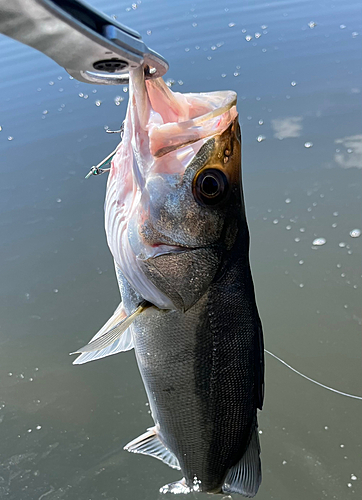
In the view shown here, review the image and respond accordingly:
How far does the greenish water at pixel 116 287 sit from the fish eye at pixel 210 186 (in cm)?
153

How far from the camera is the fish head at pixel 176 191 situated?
1.05m

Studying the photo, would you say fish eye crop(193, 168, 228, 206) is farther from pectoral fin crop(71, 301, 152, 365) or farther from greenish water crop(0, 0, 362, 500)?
greenish water crop(0, 0, 362, 500)

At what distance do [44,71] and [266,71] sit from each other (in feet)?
10.0

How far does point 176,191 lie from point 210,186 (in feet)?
0.29

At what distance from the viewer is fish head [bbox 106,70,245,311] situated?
1047 mm

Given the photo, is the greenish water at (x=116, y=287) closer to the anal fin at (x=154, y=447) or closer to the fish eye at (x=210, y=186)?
the anal fin at (x=154, y=447)

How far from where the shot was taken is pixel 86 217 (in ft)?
10.8

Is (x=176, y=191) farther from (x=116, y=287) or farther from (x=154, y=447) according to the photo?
(x=116, y=287)

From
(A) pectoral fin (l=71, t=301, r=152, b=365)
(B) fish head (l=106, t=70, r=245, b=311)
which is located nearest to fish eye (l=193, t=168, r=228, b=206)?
(B) fish head (l=106, t=70, r=245, b=311)

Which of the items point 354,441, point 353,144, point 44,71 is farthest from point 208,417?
point 44,71

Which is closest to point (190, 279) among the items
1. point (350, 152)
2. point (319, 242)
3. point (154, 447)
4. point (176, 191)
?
point (176, 191)

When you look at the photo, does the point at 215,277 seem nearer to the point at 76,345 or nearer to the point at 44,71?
the point at 76,345

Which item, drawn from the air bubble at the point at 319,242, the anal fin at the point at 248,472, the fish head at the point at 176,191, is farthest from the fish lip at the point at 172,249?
the air bubble at the point at 319,242

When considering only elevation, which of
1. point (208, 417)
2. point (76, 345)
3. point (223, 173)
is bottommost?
point (76, 345)
